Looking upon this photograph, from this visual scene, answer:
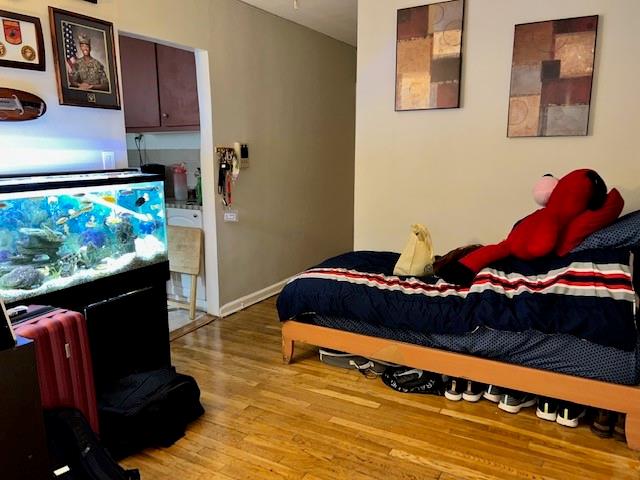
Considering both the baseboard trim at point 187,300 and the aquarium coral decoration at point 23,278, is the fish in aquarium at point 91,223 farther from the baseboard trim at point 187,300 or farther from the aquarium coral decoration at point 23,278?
the baseboard trim at point 187,300

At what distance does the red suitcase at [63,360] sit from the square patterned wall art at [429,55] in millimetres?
2604

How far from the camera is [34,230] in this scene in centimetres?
205

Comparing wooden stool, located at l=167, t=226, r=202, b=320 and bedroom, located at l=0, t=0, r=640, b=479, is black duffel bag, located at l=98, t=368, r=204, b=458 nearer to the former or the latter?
bedroom, located at l=0, t=0, r=640, b=479

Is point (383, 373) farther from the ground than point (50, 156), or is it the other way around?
point (50, 156)

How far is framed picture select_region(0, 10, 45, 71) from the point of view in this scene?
2.19 m

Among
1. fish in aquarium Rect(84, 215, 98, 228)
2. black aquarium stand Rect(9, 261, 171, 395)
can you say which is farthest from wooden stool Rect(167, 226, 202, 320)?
fish in aquarium Rect(84, 215, 98, 228)

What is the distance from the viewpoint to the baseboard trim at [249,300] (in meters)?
3.82

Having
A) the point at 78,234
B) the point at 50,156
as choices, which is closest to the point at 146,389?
the point at 78,234

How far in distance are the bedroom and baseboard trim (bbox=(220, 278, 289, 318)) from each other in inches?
0.9

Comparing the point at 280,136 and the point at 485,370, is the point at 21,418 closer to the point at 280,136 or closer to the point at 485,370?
the point at 485,370

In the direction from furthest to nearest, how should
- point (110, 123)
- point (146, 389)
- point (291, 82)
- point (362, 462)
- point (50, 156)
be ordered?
point (291, 82)
point (110, 123)
point (50, 156)
point (146, 389)
point (362, 462)

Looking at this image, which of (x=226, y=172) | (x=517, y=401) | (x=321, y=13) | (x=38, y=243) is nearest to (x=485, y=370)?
(x=517, y=401)

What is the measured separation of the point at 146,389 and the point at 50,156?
1298 mm

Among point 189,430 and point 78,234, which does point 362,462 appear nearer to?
point 189,430
